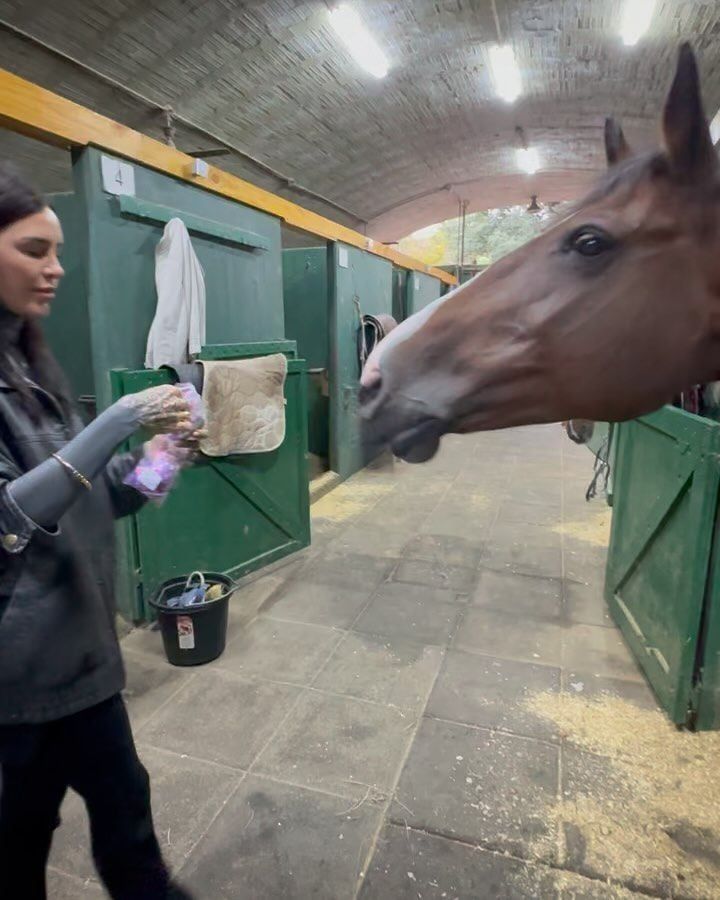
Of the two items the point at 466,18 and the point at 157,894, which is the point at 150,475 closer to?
the point at 157,894

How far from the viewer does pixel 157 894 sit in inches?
45.1

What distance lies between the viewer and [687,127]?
2.62ft

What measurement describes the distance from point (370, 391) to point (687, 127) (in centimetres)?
60

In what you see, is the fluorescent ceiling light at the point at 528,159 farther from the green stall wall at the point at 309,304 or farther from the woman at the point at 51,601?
the woman at the point at 51,601

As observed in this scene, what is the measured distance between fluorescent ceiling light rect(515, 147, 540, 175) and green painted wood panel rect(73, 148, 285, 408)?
26.5ft

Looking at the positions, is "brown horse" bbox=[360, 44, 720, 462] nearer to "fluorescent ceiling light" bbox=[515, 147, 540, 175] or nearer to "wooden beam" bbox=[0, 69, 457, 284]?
"wooden beam" bbox=[0, 69, 457, 284]

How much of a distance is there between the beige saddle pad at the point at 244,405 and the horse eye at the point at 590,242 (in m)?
2.20

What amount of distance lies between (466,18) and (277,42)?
1868mm

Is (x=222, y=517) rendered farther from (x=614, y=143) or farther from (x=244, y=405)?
(x=614, y=143)

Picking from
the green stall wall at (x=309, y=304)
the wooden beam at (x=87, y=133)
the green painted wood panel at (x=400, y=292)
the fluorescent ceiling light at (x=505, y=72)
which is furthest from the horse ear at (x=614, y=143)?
the green painted wood panel at (x=400, y=292)

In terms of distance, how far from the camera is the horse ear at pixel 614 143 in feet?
3.31

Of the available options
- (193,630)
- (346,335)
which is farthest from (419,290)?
(193,630)

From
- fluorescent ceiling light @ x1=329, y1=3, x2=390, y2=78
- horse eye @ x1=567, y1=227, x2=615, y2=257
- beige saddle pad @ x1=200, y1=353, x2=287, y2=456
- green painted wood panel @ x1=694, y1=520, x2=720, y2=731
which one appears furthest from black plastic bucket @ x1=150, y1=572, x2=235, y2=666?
fluorescent ceiling light @ x1=329, y1=3, x2=390, y2=78

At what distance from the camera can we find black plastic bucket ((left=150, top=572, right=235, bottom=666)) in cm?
239
